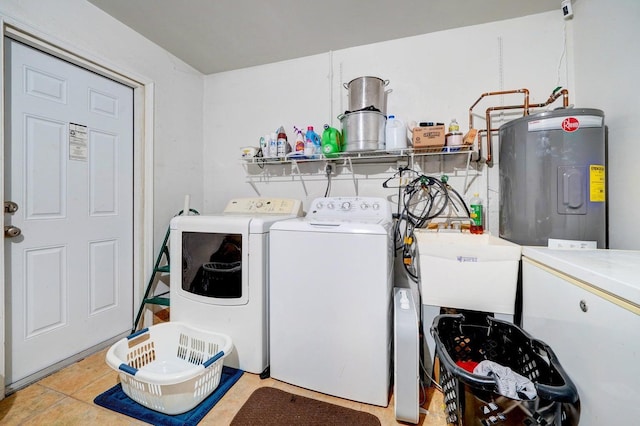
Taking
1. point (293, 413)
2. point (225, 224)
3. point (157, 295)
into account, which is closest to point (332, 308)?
point (293, 413)

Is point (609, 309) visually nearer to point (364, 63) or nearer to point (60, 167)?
point (364, 63)

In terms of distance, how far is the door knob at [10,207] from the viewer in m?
1.40

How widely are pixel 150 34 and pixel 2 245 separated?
5.79 ft

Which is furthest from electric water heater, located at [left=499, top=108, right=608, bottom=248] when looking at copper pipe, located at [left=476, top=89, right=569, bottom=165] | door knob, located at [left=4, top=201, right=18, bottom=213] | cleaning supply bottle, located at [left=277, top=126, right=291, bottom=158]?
door knob, located at [left=4, top=201, right=18, bottom=213]

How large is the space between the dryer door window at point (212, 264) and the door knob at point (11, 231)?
0.83 metres

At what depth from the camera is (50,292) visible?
1.59 metres

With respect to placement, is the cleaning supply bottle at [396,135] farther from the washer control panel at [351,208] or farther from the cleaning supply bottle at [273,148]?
the cleaning supply bottle at [273,148]

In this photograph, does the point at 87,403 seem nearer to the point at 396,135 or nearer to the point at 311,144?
the point at 311,144

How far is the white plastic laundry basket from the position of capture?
1.23 m

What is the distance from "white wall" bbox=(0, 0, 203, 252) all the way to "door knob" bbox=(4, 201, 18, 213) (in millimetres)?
792

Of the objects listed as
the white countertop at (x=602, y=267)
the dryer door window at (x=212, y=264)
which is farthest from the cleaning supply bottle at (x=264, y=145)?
the white countertop at (x=602, y=267)

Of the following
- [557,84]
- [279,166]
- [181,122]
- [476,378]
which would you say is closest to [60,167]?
[181,122]

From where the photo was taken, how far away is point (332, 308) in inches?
54.5

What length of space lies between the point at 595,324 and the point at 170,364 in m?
2.08
